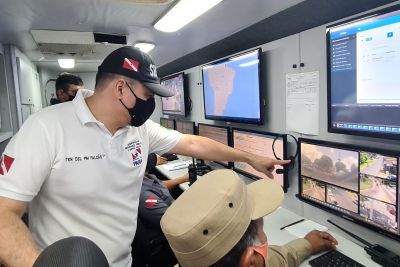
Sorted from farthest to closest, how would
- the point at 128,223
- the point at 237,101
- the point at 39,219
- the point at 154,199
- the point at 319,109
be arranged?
the point at 237,101 < the point at 154,199 < the point at 319,109 < the point at 128,223 < the point at 39,219

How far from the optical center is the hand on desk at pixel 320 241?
51.8 inches

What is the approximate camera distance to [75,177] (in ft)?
3.44

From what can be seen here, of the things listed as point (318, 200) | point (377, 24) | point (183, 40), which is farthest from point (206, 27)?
point (318, 200)

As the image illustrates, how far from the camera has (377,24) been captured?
112cm

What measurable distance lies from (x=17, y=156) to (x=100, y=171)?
288mm

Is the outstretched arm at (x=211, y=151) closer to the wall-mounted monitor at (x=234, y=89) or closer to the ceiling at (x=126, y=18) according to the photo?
the wall-mounted monitor at (x=234, y=89)

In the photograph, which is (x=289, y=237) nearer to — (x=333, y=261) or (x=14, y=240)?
(x=333, y=261)

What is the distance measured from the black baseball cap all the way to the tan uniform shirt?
0.83 m

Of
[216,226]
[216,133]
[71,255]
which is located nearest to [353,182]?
[216,226]

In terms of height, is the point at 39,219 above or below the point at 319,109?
below

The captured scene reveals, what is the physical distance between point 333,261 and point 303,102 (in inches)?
32.8

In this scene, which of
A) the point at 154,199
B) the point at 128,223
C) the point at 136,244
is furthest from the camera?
the point at 154,199

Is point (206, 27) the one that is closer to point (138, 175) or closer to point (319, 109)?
point (319, 109)

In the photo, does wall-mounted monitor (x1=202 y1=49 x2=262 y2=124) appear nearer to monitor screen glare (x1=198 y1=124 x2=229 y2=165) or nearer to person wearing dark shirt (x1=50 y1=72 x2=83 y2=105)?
monitor screen glare (x1=198 y1=124 x2=229 y2=165)
